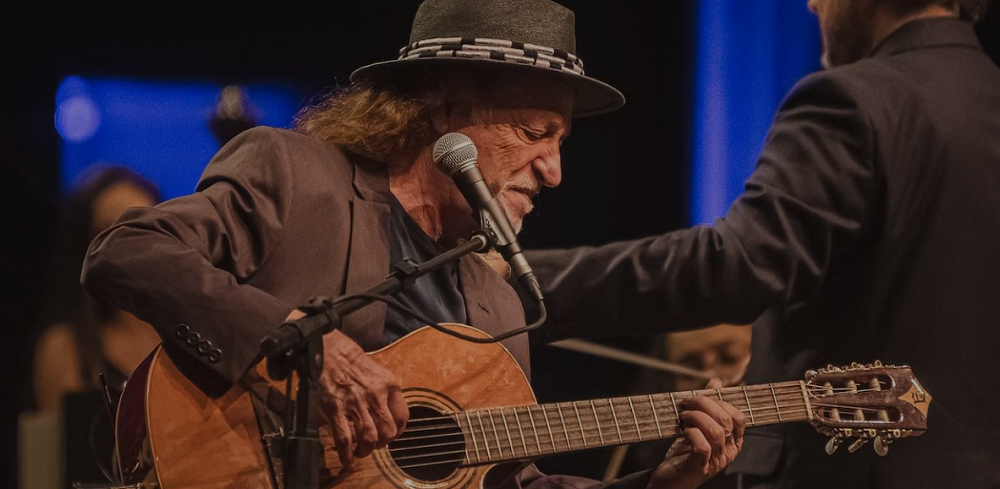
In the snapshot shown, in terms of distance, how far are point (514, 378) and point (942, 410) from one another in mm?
1144

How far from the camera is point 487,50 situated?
289 cm

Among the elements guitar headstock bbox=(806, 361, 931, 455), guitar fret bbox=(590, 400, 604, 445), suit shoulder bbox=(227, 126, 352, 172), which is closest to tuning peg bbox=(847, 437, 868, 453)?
guitar headstock bbox=(806, 361, 931, 455)

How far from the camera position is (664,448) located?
5.24 meters

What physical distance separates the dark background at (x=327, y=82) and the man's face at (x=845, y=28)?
2.40 meters

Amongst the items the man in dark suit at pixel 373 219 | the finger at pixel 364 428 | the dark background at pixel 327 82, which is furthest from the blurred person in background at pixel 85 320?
the finger at pixel 364 428

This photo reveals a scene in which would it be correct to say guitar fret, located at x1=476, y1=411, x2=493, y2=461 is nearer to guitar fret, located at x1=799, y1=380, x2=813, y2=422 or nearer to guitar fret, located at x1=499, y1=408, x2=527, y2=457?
guitar fret, located at x1=499, y1=408, x2=527, y2=457

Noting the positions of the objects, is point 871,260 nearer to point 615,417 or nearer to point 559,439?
point 615,417

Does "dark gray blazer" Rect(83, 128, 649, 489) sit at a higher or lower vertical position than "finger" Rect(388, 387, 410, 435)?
higher

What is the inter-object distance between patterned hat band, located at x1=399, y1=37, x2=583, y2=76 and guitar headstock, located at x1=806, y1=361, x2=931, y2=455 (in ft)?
3.48

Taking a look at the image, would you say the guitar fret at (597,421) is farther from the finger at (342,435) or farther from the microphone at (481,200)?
the finger at (342,435)

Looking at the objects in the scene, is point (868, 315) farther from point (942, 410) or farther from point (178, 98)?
point (178, 98)

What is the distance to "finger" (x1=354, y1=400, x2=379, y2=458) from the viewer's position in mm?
2271

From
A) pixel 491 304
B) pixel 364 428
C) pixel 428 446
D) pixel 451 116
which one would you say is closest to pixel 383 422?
pixel 364 428

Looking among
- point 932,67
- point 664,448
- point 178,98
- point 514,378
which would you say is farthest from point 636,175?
point 514,378
